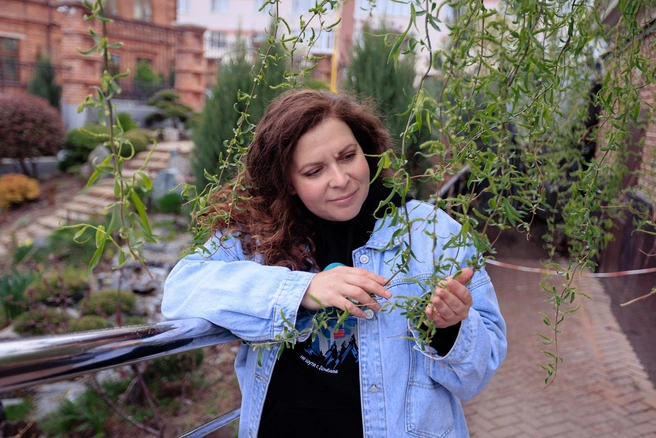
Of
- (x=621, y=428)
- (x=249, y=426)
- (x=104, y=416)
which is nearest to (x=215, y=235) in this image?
(x=249, y=426)

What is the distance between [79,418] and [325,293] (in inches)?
109

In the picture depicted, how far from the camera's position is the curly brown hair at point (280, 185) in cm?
147

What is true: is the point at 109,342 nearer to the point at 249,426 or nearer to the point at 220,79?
the point at 249,426

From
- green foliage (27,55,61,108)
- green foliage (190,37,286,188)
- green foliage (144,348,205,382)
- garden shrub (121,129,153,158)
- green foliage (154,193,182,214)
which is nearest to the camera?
green foliage (144,348,205,382)

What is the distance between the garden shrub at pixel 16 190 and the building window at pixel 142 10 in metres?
13.4

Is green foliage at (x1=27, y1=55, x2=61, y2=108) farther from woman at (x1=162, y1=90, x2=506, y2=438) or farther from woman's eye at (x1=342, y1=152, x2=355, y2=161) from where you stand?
woman's eye at (x1=342, y1=152, x2=355, y2=161)

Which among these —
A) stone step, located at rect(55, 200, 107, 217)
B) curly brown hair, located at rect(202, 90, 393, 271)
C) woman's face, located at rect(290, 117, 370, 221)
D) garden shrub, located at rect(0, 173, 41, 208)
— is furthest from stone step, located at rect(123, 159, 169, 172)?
woman's face, located at rect(290, 117, 370, 221)

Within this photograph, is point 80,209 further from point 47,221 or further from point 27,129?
point 27,129

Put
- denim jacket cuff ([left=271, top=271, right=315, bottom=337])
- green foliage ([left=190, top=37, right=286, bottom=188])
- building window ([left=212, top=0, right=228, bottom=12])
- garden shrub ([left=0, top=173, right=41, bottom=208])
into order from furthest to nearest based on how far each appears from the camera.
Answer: building window ([left=212, top=0, right=228, bottom=12])
garden shrub ([left=0, top=173, right=41, bottom=208])
green foliage ([left=190, top=37, right=286, bottom=188])
denim jacket cuff ([left=271, top=271, right=315, bottom=337])

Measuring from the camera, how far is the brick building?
12820 millimetres

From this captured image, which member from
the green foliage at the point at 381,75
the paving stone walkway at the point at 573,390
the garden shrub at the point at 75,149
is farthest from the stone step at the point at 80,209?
the paving stone walkway at the point at 573,390

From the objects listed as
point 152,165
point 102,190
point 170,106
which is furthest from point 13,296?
point 170,106

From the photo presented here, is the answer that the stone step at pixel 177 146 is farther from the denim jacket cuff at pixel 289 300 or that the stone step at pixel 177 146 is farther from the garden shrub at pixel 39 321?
the denim jacket cuff at pixel 289 300

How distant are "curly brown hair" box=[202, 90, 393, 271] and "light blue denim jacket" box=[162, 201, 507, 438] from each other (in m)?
0.10
